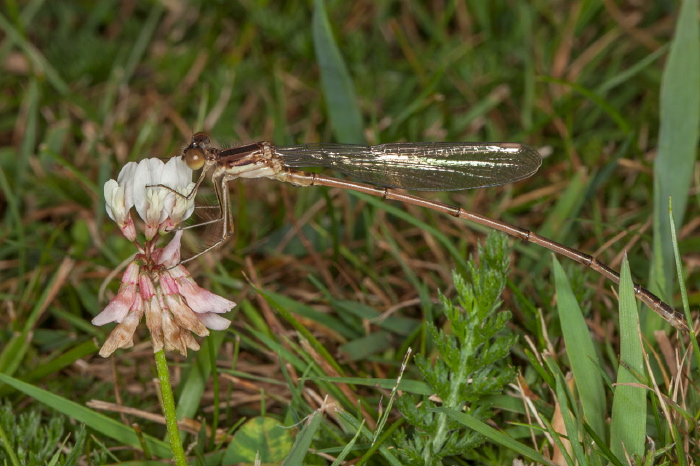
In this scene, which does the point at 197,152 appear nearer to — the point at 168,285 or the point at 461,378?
the point at 168,285

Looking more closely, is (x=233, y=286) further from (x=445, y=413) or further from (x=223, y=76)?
(x=223, y=76)

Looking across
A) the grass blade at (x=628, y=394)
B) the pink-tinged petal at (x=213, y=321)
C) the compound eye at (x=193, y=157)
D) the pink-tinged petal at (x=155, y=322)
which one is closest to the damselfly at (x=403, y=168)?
the compound eye at (x=193, y=157)

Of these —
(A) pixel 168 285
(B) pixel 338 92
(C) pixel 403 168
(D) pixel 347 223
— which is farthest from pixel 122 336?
(B) pixel 338 92

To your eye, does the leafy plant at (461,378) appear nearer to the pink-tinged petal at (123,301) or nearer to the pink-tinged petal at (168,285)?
the pink-tinged petal at (168,285)

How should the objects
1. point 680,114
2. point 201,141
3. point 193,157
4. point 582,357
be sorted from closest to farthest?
point 582,357 → point 193,157 → point 201,141 → point 680,114

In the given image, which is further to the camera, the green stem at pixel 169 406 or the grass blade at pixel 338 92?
the grass blade at pixel 338 92

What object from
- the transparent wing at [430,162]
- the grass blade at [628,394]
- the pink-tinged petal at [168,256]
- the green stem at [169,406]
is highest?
the transparent wing at [430,162]

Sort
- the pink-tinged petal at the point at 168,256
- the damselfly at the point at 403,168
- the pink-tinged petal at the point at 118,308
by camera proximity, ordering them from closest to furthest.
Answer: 1. the pink-tinged petal at the point at 118,308
2. the pink-tinged petal at the point at 168,256
3. the damselfly at the point at 403,168

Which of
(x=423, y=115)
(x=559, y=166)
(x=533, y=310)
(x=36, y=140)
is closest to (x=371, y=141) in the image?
(x=423, y=115)
